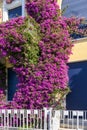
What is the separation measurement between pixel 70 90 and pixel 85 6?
→ 145 inches

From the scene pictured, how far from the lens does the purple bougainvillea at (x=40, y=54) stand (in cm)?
1814

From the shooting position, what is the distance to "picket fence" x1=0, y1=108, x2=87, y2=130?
597 inches

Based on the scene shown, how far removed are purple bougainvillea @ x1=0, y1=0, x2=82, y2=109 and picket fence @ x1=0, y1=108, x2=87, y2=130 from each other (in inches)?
55.5

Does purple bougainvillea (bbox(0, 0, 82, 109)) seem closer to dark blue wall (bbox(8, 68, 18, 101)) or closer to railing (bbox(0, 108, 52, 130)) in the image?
railing (bbox(0, 108, 52, 130))

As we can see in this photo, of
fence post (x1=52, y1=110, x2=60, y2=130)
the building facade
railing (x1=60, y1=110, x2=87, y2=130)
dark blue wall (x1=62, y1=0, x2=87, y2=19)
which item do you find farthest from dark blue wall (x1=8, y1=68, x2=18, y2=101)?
fence post (x1=52, y1=110, x2=60, y2=130)

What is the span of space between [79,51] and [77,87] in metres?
1.51

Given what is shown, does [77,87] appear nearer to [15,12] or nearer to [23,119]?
[23,119]

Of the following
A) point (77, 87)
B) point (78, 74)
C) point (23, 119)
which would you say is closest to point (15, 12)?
point (78, 74)

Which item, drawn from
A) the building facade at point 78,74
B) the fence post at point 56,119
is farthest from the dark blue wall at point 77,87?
the fence post at point 56,119

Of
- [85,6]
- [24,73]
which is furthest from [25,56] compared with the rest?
[85,6]

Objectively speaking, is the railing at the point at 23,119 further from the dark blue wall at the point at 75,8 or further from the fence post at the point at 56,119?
the dark blue wall at the point at 75,8

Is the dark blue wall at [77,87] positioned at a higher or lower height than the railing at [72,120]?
higher

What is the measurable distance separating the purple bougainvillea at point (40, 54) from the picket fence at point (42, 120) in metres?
1.41

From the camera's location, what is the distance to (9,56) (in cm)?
1928
